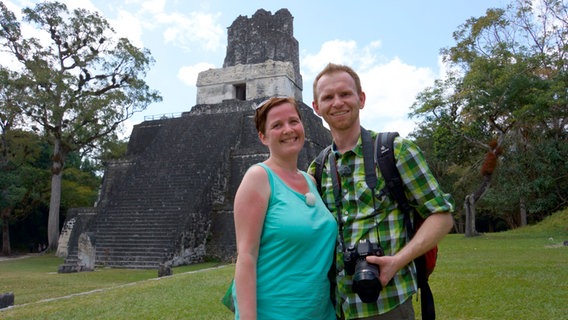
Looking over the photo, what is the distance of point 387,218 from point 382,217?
20 millimetres

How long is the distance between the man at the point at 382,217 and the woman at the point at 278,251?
3.7 inches

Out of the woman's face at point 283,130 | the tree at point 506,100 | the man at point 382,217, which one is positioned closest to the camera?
the man at point 382,217

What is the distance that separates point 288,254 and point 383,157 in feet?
1.67

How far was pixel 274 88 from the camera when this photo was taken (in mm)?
17922

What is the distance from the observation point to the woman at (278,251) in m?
1.64

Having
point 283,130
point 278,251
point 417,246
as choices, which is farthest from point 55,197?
point 417,246

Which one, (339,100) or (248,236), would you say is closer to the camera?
(248,236)

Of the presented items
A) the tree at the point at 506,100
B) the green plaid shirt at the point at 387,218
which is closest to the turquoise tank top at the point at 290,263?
the green plaid shirt at the point at 387,218

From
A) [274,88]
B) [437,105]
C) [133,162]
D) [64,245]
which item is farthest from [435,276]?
[64,245]

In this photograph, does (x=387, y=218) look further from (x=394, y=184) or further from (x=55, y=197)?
(x=55, y=197)

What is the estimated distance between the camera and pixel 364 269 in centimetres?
162

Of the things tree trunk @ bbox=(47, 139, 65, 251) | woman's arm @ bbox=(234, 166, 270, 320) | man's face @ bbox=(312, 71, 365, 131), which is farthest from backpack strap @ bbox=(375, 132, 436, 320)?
tree trunk @ bbox=(47, 139, 65, 251)

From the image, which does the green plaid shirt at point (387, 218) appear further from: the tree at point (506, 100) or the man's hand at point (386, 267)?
the tree at point (506, 100)

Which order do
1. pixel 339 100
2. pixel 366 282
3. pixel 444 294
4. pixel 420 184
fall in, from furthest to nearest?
pixel 444 294 → pixel 339 100 → pixel 420 184 → pixel 366 282
